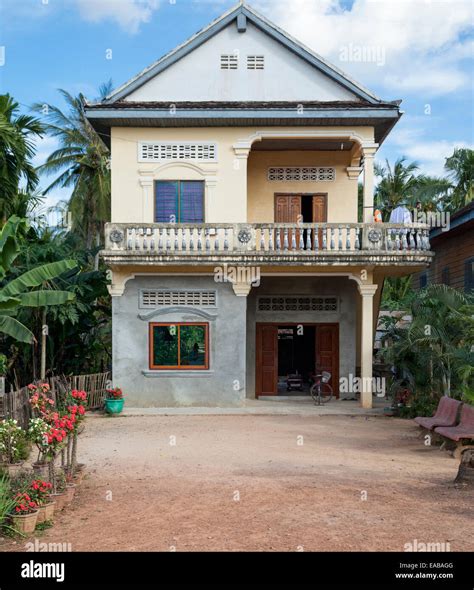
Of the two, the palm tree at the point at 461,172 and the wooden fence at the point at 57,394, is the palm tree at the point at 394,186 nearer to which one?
the palm tree at the point at 461,172

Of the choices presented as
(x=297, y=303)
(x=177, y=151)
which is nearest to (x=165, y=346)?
(x=297, y=303)

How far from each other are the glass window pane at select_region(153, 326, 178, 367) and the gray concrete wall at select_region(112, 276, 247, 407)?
0.75 ft

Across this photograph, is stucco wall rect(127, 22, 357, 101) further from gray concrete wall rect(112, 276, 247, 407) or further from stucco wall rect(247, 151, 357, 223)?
gray concrete wall rect(112, 276, 247, 407)

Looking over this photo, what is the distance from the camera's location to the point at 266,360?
19891 millimetres

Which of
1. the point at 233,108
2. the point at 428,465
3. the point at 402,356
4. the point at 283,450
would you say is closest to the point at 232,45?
the point at 233,108

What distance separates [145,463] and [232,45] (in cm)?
1224

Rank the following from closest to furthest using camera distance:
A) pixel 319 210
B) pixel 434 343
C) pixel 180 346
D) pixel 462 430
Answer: pixel 462 430, pixel 434 343, pixel 180 346, pixel 319 210

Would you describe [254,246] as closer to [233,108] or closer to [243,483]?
[233,108]

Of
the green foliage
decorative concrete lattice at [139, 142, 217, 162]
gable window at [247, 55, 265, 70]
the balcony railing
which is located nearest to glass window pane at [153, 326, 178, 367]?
the balcony railing

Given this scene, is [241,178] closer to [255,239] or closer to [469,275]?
[255,239]

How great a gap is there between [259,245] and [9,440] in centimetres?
917

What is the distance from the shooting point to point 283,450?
11773mm

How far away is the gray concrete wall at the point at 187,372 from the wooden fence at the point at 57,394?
76 cm
